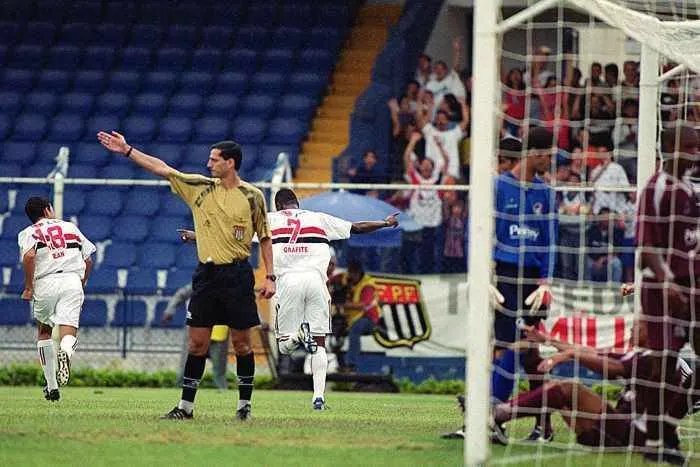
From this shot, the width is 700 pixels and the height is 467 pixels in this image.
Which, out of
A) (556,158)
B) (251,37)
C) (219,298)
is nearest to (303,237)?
(219,298)

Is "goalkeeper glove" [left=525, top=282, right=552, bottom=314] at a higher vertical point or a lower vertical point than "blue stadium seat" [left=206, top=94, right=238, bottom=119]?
lower

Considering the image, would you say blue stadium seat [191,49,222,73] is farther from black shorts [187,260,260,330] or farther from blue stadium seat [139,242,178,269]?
black shorts [187,260,260,330]

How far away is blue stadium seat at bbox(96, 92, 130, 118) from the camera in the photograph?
27.6 metres

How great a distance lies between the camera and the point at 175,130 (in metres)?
27.0

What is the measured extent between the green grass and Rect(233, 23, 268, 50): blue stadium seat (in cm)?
1396

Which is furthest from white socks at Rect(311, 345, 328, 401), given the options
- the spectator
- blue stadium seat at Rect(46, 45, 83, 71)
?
blue stadium seat at Rect(46, 45, 83, 71)

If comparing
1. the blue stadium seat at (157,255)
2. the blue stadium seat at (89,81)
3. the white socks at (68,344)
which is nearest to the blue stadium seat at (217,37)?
the blue stadium seat at (89,81)

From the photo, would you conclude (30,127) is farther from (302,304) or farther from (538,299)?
(538,299)

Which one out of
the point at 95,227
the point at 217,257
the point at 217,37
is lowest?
the point at 217,257

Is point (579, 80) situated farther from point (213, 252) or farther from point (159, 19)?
point (213, 252)

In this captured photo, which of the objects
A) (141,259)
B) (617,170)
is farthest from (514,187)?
(141,259)

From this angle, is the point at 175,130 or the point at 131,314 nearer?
the point at 131,314

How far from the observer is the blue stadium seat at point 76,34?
29312 mm

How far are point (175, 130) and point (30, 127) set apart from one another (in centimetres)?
254
